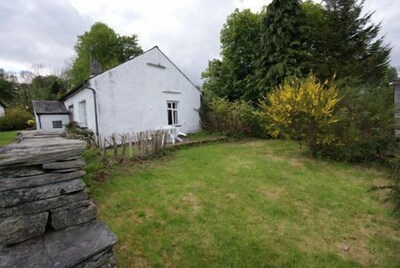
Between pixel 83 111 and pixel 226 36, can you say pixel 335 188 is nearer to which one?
pixel 83 111

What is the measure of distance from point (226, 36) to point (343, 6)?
788 centimetres

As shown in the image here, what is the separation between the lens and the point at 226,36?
58.2 ft

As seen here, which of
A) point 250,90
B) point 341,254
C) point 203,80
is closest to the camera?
point 341,254

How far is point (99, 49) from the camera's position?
27.5m

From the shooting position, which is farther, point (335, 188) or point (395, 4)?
point (395, 4)

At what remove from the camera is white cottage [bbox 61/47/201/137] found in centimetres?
989

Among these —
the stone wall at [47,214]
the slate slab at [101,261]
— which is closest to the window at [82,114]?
the stone wall at [47,214]

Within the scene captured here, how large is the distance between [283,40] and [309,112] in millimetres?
8217

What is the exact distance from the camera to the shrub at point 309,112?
6.70m

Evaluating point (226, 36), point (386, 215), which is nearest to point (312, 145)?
point (386, 215)

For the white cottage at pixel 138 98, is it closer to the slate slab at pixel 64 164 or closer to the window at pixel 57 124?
the window at pixel 57 124

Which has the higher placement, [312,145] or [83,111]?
[83,111]

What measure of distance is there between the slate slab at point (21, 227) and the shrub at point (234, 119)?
1037 cm

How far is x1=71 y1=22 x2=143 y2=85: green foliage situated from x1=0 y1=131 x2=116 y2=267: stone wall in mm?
27464
